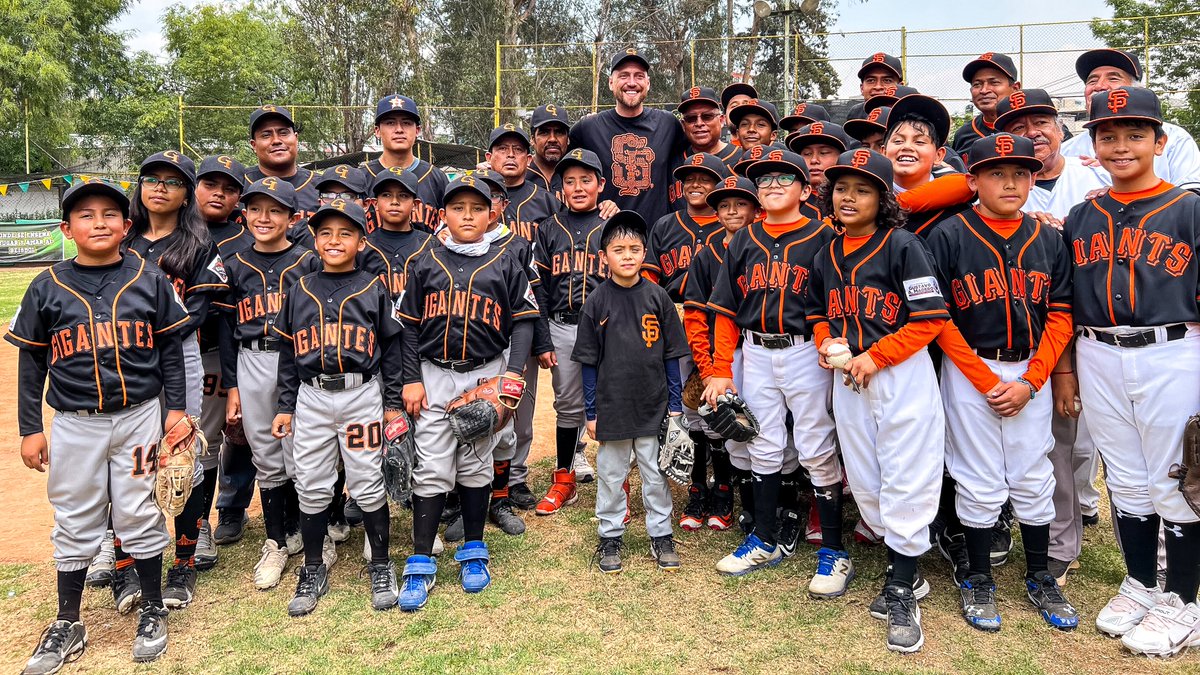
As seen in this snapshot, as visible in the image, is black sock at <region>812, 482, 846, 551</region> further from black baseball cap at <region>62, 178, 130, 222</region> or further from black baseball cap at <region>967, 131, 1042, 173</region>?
black baseball cap at <region>62, 178, 130, 222</region>

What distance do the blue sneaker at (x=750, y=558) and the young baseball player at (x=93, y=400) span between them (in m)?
2.59

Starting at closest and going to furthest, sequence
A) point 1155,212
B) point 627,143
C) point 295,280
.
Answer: point 1155,212
point 295,280
point 627,143

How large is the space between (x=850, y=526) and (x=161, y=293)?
382cm

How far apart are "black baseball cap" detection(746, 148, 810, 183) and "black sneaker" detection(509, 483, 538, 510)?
2.47 metres

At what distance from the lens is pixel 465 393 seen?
12.2ft

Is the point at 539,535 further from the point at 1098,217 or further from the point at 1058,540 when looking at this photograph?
the point at 1098,217

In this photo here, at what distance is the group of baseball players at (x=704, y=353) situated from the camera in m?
3.09

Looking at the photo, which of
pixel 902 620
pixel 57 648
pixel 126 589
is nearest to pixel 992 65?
pixel 902 620

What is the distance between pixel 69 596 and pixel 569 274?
2929 millimetres

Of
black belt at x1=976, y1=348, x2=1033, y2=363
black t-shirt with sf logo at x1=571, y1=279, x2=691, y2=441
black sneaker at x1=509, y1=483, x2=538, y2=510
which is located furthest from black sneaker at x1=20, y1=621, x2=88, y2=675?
black belt at x1=976, y1=348, x2=1033, y2=363

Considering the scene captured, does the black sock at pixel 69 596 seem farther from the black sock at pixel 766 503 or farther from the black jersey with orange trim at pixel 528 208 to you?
the black sock at pixel 766 503

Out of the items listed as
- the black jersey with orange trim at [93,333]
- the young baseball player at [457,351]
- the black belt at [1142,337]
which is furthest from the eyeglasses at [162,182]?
the black belt at [1142,337]

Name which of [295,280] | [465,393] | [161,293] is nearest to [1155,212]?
[465,393]

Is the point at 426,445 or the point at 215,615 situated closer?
the point at 215,615
